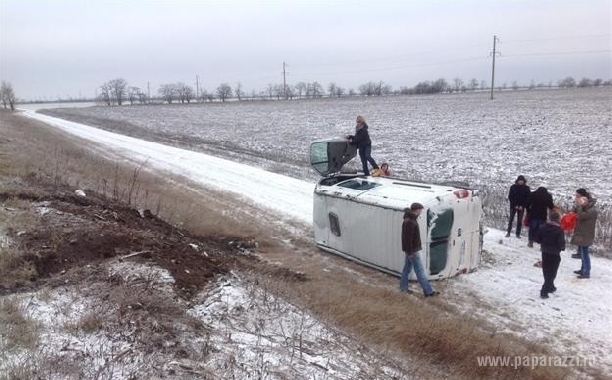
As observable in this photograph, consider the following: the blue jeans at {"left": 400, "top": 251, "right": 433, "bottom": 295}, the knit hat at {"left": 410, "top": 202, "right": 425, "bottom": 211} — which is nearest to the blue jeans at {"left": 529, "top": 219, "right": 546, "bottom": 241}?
the blue jeans at {"left": 400, "top": 251, "right": 433, "bottom": 295}

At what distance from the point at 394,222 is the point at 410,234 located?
77 centimetres

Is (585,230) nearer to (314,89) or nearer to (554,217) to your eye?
(554,217)

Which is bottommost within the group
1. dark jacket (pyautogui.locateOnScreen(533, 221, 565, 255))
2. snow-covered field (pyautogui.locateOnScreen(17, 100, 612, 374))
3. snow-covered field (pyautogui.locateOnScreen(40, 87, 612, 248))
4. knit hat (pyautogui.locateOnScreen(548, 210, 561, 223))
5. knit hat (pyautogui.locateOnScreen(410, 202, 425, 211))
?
snow-covered field (pyautogui.locateOnScreen(17, 100, 612, 374))

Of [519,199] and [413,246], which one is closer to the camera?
[413,246]

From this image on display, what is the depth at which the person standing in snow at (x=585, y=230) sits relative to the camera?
862cm

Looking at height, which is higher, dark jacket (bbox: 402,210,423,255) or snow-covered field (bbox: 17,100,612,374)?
dark jacket (bbox: 402,210,423,255)

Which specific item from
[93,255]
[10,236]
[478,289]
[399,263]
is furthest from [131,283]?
[478,289]

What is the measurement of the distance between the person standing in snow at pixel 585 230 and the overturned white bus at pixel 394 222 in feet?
5.58

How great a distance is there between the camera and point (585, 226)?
342 inches

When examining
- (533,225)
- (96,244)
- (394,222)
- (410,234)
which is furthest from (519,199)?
(96,244)

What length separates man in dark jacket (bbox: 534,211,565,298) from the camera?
7879 millimetres

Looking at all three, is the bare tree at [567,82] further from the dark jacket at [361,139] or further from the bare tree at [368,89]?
the dark jacket at [361,139]

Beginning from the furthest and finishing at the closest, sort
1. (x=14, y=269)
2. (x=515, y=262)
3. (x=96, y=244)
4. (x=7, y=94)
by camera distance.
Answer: (x=7, y=94) < (x=515, y=262) < (x=96, y=244) < (x=14, y=269)

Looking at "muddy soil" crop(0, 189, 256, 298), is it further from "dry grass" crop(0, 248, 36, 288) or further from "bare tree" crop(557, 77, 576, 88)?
"bare tree" crop(557, 77, 576, 88)
